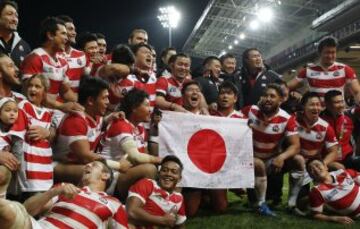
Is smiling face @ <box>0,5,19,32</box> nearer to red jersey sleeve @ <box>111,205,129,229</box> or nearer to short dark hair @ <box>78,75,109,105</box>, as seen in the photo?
short dark hair @ <box>78,75,109,105</box>

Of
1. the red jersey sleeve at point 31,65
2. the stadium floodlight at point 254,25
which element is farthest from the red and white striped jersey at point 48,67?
the stadium floodlight at point 254,25

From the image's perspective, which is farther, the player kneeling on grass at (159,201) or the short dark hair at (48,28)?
the short dark hair at (48,28)

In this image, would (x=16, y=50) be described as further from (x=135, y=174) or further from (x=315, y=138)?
(x=315, y=138)

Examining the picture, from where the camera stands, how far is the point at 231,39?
37.5 metres

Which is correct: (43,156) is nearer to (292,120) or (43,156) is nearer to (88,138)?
(88,138)

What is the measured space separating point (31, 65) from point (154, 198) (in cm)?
199

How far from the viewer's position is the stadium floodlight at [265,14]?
27969mm

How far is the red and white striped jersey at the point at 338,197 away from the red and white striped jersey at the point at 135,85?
93.1 inches

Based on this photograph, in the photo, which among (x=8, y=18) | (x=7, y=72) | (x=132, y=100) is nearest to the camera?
(x=7, y=72)

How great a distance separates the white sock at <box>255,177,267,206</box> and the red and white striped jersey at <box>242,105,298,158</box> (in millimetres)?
391

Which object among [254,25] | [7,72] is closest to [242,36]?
[254,25]

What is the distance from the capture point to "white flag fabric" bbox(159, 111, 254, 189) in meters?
5.81

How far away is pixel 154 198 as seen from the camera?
4527mm

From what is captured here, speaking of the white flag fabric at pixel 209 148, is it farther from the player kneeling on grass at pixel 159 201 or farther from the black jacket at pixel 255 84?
the black jacket at pixel 255 84
